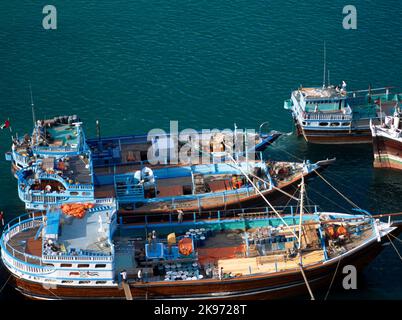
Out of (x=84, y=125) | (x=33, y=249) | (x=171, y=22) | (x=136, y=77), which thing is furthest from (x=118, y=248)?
(x=171, y=22)

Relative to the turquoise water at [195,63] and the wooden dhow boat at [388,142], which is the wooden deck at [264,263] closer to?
the turquoise water at [195,63]

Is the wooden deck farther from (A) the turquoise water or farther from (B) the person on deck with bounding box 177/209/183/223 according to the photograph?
(A) the turquoise water

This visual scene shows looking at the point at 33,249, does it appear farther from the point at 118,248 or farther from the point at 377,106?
the point at 377,106

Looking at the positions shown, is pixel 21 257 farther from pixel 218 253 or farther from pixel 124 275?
pixel 218 253

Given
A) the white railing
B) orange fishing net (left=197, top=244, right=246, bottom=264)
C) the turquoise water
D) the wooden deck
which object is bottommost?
the wooden deck

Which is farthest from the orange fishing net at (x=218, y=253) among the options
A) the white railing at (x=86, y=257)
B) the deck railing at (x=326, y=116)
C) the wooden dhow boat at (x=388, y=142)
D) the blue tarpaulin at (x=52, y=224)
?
the deck railing at (x=326, y=116)

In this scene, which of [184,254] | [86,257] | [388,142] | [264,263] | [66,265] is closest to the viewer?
[86,257]

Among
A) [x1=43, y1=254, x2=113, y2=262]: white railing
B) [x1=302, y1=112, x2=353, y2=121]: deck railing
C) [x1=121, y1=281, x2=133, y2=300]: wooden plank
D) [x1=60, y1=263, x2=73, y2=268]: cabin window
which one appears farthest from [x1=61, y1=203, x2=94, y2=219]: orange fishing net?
[x1=302, y1=112, x2=353, y2=121]: deck railing

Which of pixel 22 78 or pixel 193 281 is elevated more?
pixel 22 78

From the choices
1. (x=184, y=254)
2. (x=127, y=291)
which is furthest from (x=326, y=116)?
(x=127, y=291)
